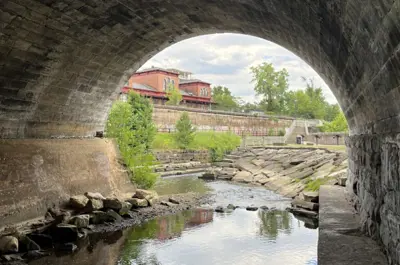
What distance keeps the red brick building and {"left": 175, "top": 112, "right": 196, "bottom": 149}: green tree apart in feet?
38.9

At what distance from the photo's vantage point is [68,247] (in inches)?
418

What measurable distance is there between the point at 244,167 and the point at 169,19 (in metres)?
21.3

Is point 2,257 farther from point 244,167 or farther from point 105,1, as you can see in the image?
point 244,167

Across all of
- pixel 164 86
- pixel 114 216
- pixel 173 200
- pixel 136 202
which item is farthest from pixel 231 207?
pixel 164 86

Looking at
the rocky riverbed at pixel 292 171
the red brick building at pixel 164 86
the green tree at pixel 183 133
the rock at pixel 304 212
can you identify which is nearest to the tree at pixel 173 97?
the red brick building at pixel 164 86

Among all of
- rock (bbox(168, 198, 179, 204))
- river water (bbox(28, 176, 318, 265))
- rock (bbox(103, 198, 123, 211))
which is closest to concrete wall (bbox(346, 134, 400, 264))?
river water (bbox(28, 176, 318, 265))

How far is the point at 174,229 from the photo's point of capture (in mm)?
12758

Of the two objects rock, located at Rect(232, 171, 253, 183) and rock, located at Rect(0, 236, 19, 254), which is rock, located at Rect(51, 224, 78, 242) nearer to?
rock, located at Rect(0, 236, 19, 254)

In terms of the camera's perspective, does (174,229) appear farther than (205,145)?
No

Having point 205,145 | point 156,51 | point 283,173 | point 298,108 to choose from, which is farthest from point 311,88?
point 156,51

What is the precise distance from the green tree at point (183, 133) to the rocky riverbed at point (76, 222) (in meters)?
21.6

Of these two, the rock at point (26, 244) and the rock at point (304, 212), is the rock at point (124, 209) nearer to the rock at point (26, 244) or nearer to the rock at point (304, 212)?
the rock at point (26, 244)

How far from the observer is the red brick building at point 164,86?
55231 millimetres

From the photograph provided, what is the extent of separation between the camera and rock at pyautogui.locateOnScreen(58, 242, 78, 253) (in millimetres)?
10498
